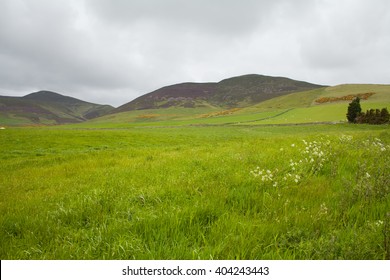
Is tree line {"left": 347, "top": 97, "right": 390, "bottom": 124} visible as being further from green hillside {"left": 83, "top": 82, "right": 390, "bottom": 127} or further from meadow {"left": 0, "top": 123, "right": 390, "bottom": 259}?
meadow {"left": 0, "top": 123, "right": 390, "bottom": 259}

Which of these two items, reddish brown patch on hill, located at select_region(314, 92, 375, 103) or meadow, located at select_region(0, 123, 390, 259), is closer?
meadow, located at select_region(0, 123, 390, 259)

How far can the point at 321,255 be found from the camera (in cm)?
287

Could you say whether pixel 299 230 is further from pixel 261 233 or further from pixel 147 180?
pixel 147 180

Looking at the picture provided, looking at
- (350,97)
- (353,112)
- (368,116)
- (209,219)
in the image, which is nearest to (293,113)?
(353,112)

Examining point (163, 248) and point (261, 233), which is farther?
point (261, 233)

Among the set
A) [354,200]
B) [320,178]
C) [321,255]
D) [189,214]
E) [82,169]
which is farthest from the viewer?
[82,169]

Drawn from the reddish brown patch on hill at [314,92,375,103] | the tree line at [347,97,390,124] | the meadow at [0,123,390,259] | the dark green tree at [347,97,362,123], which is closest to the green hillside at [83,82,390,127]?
the reddish brown patch on hill at [314,92,375,103]

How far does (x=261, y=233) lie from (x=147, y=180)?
4.11m

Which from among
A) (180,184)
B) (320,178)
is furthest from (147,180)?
(320,178)

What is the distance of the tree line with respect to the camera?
1748 inches

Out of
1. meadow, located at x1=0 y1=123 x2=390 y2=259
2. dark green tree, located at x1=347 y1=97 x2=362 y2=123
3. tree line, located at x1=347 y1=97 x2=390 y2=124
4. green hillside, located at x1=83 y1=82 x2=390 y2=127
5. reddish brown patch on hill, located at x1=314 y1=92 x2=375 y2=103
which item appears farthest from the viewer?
reddish brown patch on hill, located at x1=314 y1=92 x2=375 y2=103

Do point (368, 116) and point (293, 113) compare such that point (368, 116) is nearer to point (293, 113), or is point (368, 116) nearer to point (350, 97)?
point (293, 113)

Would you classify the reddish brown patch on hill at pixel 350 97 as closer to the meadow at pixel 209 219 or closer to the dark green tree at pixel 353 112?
the dark green tree at pixel 353 112

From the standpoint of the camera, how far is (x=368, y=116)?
47.1 metres
